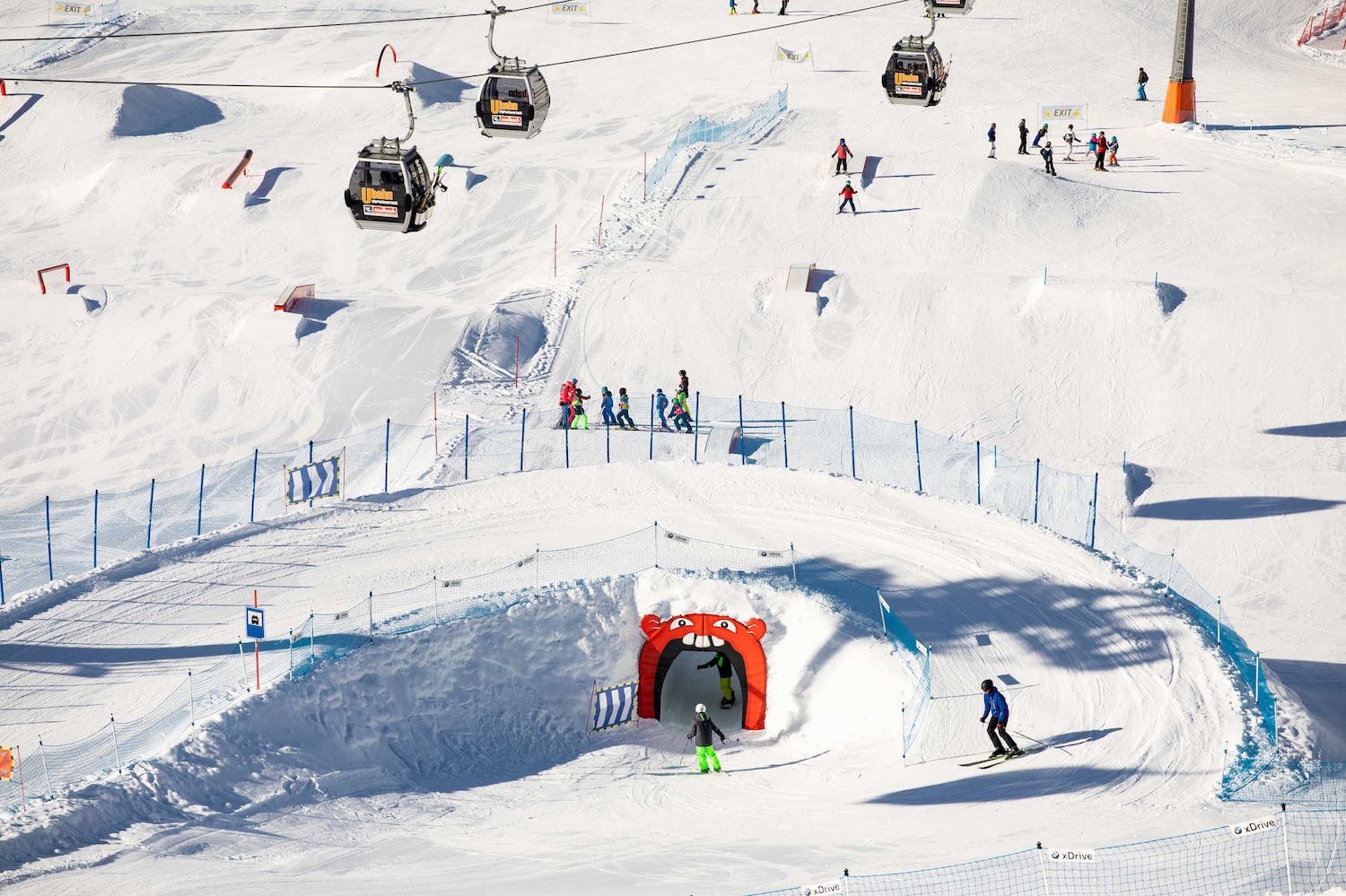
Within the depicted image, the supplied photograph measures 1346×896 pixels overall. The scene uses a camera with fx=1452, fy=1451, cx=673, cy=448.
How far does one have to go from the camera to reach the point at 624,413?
31234mm

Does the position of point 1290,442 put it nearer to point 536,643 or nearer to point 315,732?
point 536,643

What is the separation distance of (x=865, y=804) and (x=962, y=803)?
4.25ft

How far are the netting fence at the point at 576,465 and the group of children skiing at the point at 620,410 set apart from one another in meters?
0.19

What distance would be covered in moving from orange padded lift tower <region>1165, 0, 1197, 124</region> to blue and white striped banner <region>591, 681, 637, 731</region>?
99.4 ft

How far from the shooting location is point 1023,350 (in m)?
34.2

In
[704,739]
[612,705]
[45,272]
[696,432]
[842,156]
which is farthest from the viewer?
[842,156]

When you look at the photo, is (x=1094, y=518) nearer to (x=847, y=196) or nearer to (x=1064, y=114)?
(x=847, y=196)

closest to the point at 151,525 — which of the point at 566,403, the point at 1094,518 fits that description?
the point at 566,403

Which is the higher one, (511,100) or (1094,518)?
(511,100)

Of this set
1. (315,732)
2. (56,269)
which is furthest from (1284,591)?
(56,269)

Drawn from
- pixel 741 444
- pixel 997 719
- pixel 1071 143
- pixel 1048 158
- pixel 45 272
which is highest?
pixel 1071 143

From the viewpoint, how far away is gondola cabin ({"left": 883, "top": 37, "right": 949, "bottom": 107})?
28562 millimetres

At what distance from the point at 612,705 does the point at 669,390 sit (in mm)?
12038

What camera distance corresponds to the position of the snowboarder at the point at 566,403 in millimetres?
31125
